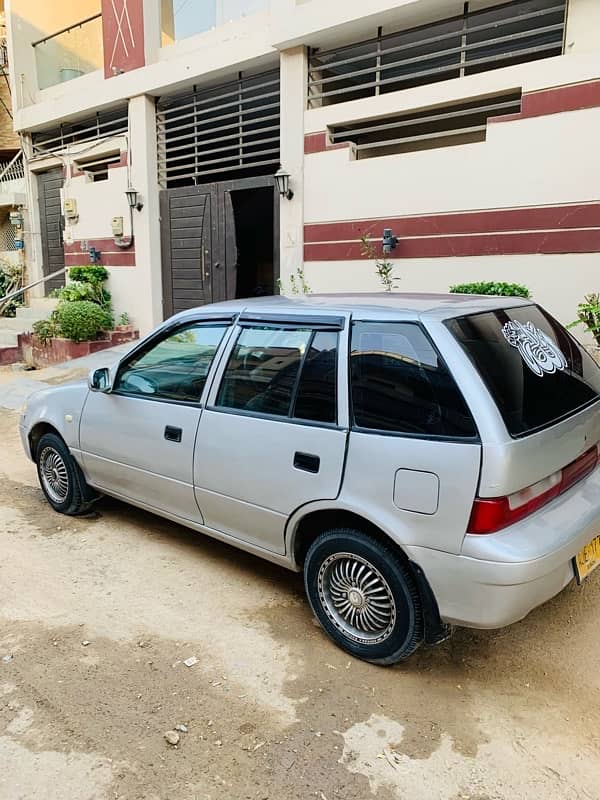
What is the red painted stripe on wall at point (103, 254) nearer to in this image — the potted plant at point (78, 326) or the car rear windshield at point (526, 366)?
the potted plant at point (78, 326)

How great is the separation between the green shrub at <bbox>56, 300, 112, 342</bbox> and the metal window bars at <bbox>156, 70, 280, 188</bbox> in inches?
102

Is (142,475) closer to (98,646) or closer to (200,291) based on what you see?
(98,646)

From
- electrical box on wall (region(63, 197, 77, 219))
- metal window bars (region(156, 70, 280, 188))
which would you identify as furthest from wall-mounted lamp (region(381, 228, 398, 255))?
electrical box on wall (region(63, 197, 77, 219))

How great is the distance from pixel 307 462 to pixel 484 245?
16.8 feet

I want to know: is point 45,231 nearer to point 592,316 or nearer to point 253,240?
point 253,240

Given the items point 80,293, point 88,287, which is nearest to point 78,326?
point 80,293

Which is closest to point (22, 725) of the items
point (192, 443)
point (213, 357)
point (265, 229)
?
point (192, 443)

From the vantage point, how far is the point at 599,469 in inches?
112

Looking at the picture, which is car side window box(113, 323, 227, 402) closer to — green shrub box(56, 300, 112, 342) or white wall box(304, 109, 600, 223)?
white wall box(304, 109, 600, 223)

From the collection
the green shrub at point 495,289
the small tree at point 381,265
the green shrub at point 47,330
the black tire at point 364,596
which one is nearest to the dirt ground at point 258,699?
the black tire at point 364,596

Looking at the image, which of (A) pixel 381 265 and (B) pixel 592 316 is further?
(A) pixel 381 265

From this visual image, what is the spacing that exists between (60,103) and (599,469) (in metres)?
12.3

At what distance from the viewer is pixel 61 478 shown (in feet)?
14.0

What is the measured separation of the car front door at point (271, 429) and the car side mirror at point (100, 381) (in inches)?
37.0
